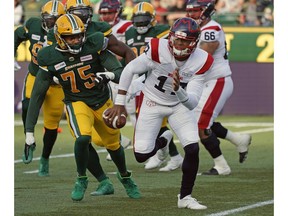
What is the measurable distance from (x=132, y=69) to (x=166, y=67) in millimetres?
319

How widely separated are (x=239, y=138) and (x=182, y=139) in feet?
10.2

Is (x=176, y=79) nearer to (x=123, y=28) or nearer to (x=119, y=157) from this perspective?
(x=119, y=157)

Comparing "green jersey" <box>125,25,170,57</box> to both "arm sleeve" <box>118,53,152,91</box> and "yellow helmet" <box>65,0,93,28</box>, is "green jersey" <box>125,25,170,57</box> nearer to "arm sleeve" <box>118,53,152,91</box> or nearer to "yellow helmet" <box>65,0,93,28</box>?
"yellow helmet" <box>65,0,93,28</box>

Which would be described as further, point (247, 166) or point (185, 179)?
point (247, 166)

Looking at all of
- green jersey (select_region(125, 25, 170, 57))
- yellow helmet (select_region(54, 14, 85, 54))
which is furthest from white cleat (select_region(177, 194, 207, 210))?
green jersey (select_region(125, 25, 170, 57))

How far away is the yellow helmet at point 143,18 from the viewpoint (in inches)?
392

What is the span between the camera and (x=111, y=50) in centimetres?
717

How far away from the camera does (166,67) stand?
21.9 feet

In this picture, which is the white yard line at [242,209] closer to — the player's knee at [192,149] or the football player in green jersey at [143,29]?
the player's knee at [192,149]

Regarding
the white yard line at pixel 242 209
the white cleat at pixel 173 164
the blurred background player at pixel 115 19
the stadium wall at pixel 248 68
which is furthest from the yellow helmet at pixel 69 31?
the stadium wall at pixel 248 68

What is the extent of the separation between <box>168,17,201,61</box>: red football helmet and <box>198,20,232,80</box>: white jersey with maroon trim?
2.37 meters
